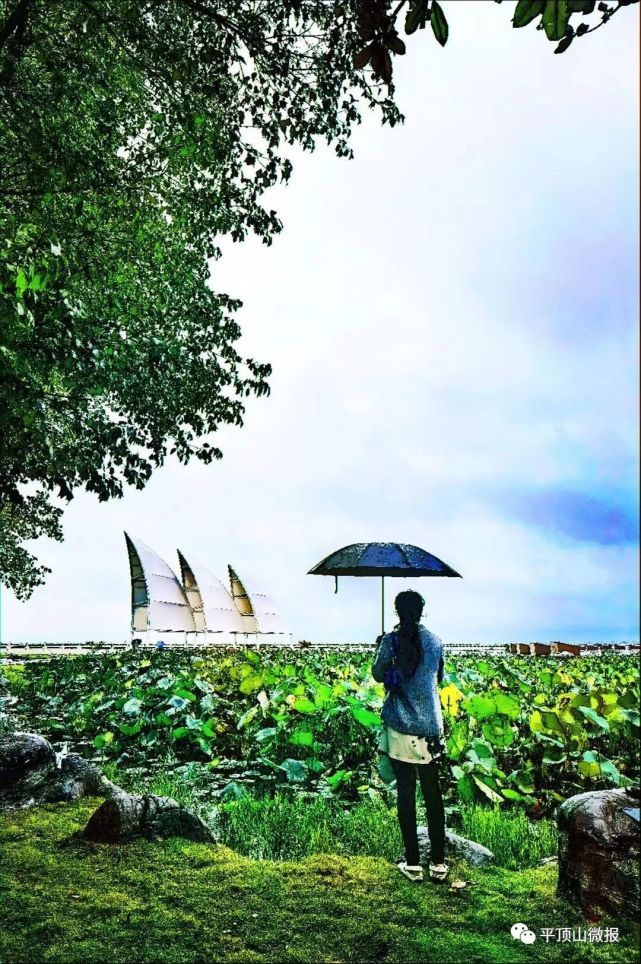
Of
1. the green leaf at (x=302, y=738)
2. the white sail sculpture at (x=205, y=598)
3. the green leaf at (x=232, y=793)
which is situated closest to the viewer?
the green leaf at (x=232, y=793)

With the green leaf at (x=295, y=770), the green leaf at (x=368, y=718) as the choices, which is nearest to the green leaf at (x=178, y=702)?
the green leaf at (x=295, y=770)

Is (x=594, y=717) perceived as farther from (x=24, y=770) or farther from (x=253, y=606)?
(x=253, y=606)

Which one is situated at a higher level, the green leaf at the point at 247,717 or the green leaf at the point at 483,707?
the green leaf at the point at 483,707

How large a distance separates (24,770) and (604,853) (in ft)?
16.5

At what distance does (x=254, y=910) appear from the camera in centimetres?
392

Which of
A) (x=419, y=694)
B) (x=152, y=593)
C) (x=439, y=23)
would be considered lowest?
(x=419, y=694)

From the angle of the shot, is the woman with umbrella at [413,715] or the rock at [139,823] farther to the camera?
the rock at [139,823]

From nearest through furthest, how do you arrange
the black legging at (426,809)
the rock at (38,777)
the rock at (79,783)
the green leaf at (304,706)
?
the black legging at (426,809) < the rock at (38,777) < the rock at (79,783) < the green leaf at (304,706)

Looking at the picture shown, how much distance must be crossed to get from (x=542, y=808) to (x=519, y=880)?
1.90 metres

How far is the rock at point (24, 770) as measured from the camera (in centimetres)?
602

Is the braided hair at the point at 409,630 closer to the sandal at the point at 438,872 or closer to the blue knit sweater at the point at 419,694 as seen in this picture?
the blue knit sweater at the point at 419,694

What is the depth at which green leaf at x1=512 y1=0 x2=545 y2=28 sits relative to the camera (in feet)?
5.85

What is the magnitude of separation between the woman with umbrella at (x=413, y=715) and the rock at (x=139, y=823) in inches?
62.5

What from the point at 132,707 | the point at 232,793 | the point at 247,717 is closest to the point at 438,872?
the point at 232,793
